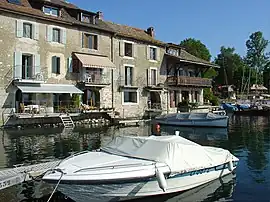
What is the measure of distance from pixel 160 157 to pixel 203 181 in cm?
196

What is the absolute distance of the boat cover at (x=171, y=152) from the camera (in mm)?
9352

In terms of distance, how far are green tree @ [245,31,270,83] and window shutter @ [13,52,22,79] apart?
257ft

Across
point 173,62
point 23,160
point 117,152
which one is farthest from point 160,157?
point 173,62

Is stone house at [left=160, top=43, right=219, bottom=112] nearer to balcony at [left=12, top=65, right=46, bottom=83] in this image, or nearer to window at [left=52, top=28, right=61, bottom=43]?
window at [left=52, top=28, right=61, bottom=43]

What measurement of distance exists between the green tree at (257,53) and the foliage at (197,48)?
2989 centimetres

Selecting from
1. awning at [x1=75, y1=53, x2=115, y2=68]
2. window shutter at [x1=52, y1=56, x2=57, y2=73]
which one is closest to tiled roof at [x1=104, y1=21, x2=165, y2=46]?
awning at [x1=75, y1=53, x2=115, y2=68]

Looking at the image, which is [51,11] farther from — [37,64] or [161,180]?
[161,180]

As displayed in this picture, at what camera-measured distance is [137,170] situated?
853cm

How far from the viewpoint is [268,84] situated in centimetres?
8869

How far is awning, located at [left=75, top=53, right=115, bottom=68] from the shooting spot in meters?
32.9

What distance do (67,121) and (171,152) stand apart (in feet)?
71.2

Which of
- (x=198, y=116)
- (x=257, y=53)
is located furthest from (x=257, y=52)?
(x=198, y=116)

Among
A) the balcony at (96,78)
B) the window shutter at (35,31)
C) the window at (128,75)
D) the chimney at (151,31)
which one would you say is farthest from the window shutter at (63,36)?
the chimney at (151,31)

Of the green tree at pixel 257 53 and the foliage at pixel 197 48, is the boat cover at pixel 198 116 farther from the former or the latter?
the green tree at pixel 257 53
